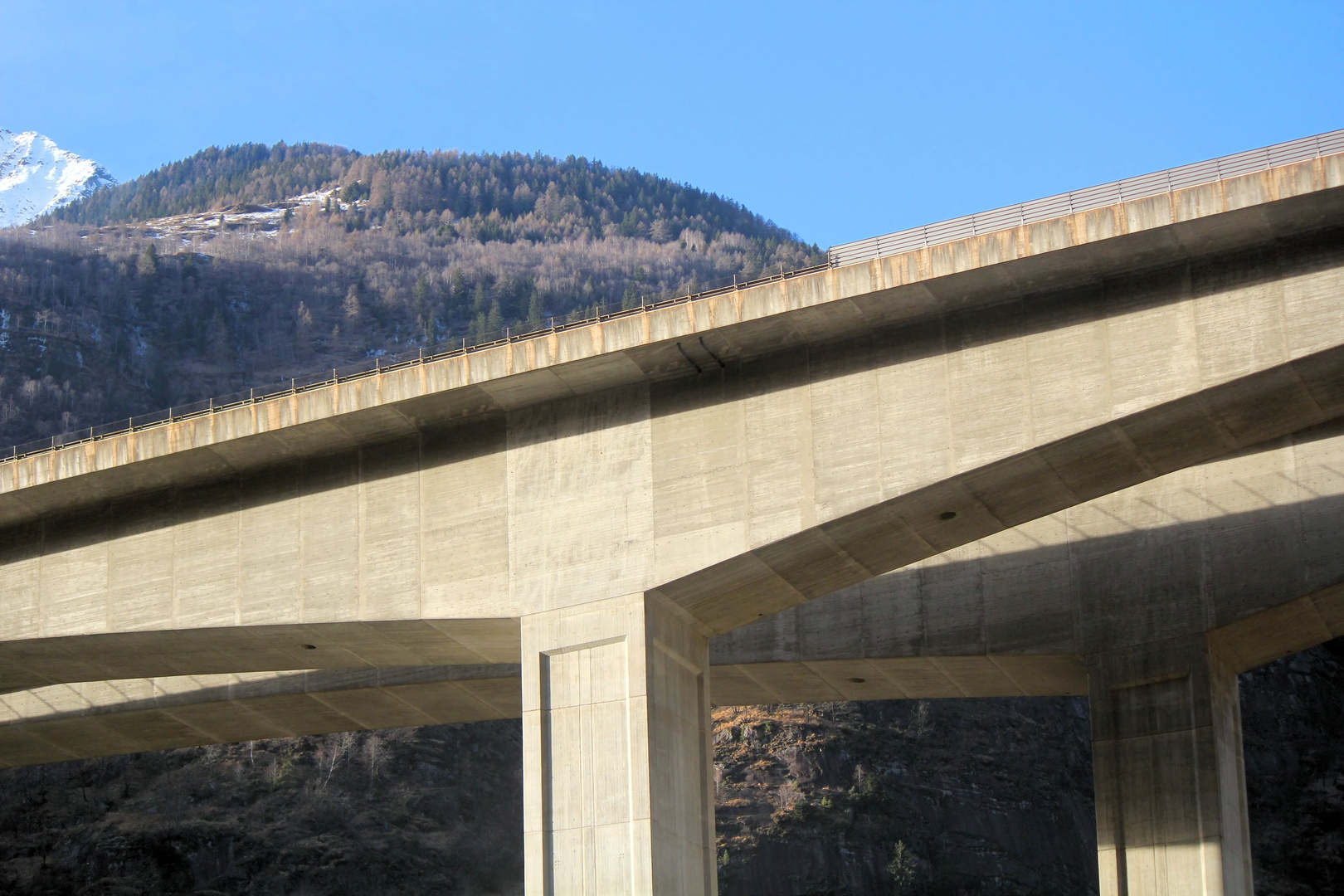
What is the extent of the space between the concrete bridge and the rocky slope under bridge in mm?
33183

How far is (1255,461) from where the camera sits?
31719 millimetres

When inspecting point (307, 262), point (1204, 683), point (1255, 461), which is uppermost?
point (307, 262)

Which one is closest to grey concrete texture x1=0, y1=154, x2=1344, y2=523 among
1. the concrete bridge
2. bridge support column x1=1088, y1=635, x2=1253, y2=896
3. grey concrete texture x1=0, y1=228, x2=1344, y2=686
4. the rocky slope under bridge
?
the concrete bridge

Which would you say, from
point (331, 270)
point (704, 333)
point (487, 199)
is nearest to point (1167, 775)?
point (704, 333)

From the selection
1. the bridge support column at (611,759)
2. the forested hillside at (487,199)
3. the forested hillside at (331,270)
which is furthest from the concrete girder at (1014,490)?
the forested hillside at (487,199)

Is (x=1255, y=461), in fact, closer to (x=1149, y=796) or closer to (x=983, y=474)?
(x=1149, y=796)

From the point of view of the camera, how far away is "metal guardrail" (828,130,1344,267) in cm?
2350

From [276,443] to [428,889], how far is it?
4156cm

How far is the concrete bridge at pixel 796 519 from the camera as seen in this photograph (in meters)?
23.9

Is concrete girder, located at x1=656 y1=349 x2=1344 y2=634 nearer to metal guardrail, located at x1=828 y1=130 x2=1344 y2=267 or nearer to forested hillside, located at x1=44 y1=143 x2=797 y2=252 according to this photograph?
metal guardrail, located at x1=828 y1=130 x2=1344 y2=267

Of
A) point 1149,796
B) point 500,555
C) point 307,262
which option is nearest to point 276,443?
point 500,555

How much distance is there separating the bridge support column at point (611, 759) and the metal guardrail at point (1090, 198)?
262 inches

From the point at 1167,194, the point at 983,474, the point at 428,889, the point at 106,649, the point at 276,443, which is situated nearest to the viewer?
the point at 1167,194

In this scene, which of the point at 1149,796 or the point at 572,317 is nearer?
the point at 572,317
